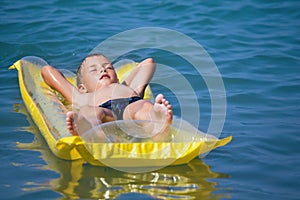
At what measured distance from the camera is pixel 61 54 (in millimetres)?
6012

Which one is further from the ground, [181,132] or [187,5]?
[187,5]

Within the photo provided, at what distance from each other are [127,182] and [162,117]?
52cm

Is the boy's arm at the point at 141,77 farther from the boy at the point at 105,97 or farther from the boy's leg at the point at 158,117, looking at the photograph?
the boy's leg at the point at 158,117

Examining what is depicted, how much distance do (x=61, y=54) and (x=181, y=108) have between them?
2.15 meters

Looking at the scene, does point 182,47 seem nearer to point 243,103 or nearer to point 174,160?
point 243,103

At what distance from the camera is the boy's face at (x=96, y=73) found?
407 centimetres

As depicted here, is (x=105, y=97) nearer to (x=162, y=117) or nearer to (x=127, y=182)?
(x=162, y=117)

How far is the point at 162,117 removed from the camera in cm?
336

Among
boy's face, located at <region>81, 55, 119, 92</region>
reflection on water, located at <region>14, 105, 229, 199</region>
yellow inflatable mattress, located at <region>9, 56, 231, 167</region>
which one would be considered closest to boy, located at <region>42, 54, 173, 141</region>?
boy's face, located at <region>81, 55, 119, 92</region>

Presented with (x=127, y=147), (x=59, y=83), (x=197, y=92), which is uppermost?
(x=197, y=92)

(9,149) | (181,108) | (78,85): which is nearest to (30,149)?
(9,149)

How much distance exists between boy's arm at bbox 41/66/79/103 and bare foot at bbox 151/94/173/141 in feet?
3.21

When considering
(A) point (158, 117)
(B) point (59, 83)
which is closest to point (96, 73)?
(B) point (59, 83)

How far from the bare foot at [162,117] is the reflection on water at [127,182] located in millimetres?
218
